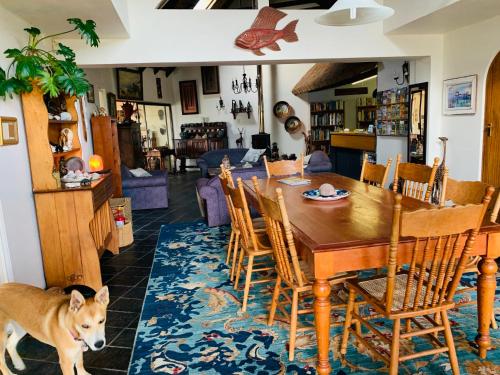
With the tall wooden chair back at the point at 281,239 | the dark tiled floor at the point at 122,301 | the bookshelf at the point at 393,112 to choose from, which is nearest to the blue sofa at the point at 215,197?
the dark tiled floor at the point at 122,301

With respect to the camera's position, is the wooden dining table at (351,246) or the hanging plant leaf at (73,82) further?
the hanging plant leaf at (73,82)

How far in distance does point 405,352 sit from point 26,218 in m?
2.74

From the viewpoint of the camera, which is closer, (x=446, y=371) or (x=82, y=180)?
(x=446, y=371)

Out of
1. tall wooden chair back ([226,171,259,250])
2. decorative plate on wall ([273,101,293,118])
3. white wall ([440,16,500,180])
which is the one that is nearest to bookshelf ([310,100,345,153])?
decorative plate on wall ([273,101,293,118])

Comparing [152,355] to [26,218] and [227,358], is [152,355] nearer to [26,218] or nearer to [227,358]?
[227,358]

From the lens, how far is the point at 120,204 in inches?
181

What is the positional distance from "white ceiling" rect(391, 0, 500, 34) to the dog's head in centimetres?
387

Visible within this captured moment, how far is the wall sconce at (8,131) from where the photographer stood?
2595 mm

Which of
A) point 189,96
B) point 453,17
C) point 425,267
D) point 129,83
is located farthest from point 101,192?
point 189,96

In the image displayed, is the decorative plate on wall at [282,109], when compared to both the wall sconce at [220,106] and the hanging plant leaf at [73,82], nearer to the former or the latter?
the wall sconce at [220,106]

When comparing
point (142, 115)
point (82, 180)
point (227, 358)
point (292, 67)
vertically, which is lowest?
point (227, 358)

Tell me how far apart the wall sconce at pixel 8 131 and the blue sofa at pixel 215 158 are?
18.7ft

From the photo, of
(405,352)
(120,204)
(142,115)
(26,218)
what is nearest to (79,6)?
(26,218)

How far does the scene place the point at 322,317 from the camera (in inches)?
75.0
